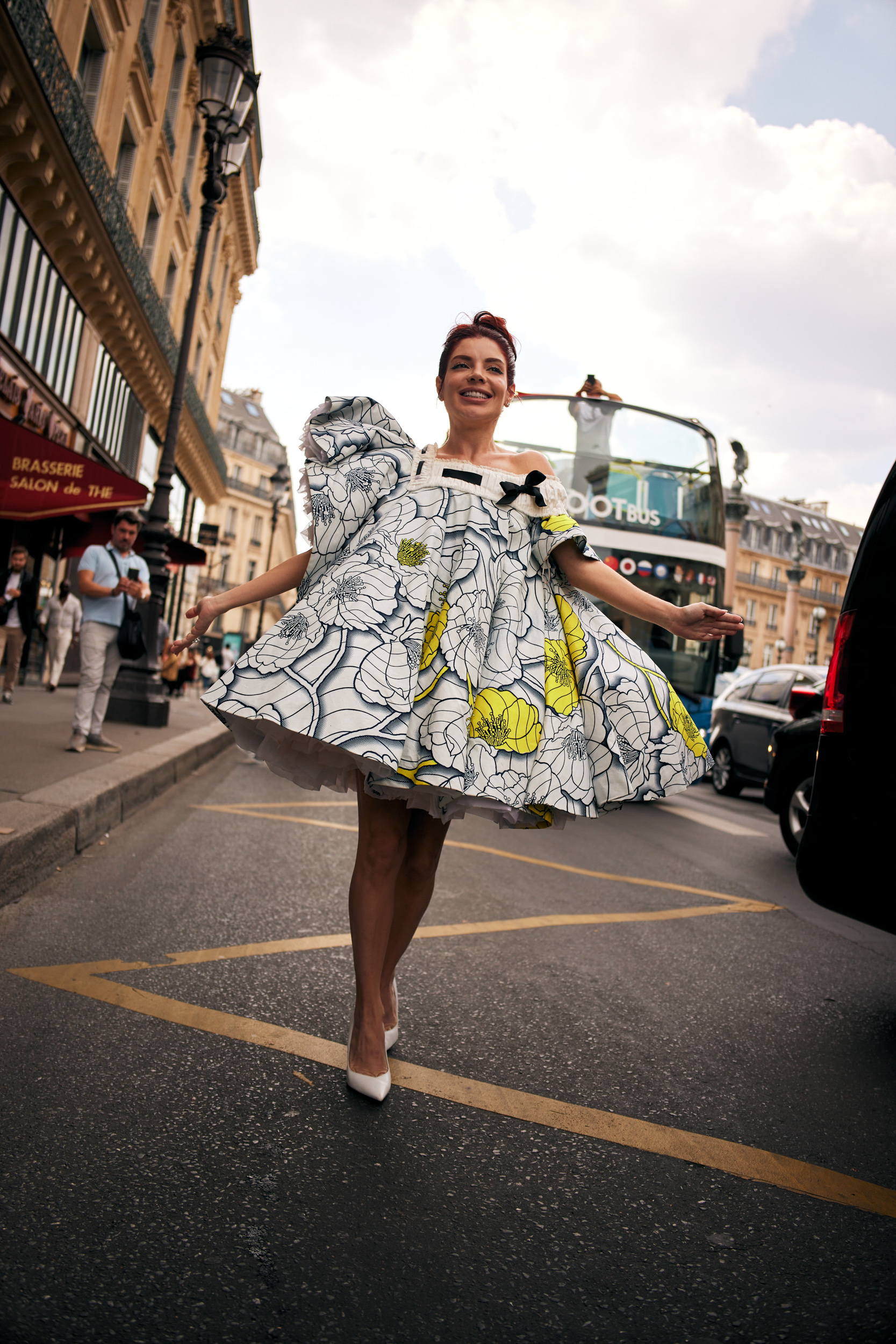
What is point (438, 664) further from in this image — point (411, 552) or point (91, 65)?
point (91, 65)

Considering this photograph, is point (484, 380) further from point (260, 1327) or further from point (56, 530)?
point (56, 530)

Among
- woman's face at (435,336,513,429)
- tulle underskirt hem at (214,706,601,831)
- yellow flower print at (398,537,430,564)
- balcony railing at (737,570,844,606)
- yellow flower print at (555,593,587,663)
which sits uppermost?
balcony railing at (737,570,844,606)

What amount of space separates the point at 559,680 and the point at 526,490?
50cm

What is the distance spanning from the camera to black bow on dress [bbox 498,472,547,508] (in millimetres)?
2510

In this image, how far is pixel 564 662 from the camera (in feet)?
8.07

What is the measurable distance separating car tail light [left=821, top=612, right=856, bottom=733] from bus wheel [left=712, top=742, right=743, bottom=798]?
1029 cm

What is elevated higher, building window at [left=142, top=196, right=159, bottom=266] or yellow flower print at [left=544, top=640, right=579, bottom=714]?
building window at [left=142, top=196, right=159, bottom=266]

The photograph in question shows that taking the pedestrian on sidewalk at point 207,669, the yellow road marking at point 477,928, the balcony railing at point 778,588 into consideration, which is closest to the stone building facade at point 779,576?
the balcony railing at point 778,588

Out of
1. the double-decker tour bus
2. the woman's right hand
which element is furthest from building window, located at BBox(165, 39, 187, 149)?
the woman's right hand

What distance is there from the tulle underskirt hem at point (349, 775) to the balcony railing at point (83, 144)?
38.1 ft

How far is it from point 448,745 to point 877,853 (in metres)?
1.42

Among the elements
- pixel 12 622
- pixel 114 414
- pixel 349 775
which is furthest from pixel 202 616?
pixel 114 414

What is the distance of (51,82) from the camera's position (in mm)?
12523

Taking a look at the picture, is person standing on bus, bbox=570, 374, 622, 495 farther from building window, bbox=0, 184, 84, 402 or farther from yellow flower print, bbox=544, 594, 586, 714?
yellow flower print, bbox=544, 594, 586, 714
